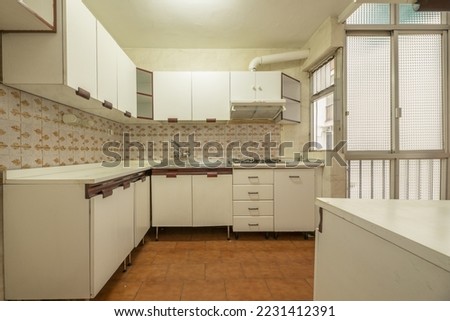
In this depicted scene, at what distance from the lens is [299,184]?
8.87 feet

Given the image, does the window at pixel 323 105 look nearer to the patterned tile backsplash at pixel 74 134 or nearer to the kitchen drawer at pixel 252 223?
the patterned tile backsplash at pixel 74 134

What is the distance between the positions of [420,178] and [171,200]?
2852 millimetres

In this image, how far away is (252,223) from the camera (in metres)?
2.71

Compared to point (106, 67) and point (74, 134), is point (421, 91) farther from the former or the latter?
point (74, 134)

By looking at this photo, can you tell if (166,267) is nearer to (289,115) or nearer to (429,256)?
(429,256)

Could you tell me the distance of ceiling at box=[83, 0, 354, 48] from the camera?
7.60 ft

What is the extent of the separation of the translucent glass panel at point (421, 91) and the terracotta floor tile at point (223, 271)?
2251 mm

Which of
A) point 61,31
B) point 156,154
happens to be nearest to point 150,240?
point 156,154

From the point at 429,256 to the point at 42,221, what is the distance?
67.0 inches

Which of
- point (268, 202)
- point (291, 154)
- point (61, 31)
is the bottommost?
point (268, 202)

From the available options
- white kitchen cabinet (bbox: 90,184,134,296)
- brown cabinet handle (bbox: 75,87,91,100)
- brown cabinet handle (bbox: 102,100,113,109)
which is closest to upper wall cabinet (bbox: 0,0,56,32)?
brown cabinet handle (bbox: 75,87,91,100)

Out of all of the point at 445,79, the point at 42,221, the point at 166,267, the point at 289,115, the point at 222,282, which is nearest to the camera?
the point at 42,221

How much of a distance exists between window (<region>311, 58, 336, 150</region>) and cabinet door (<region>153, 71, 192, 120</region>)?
163 centimetres

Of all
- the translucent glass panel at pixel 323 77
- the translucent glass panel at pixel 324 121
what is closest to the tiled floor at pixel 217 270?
the translucent glass panel at pixel 324 121
